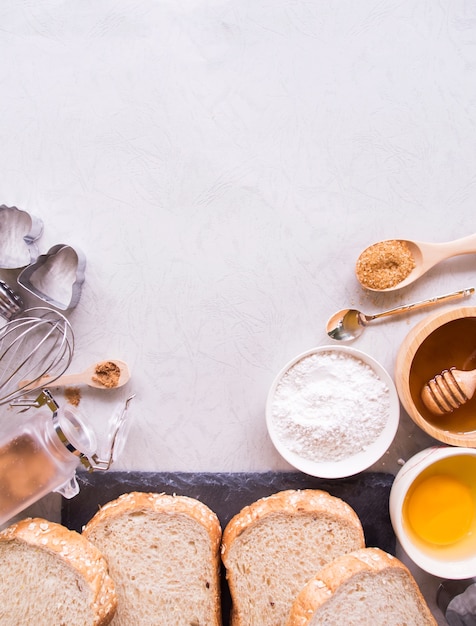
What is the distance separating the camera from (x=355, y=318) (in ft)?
5.00

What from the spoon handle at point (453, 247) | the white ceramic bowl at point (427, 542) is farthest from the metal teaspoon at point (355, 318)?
the white ceramic bowl at point (427, 542)

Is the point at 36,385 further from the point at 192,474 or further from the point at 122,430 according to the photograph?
the point at 192,474

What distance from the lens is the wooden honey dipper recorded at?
4.66ft

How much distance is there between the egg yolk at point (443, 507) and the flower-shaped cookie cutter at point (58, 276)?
3.49 ft

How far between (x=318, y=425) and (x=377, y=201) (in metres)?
0.64

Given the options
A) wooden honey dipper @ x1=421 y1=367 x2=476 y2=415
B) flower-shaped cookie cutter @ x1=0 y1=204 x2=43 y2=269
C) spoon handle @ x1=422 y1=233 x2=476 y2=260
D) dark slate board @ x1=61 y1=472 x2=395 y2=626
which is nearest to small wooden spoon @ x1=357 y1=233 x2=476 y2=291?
spoon handle @ x1=422 y1=233 x2=476 y2=260

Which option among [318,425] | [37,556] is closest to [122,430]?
[37,556]

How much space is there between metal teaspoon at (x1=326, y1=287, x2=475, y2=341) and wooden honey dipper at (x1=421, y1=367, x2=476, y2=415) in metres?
0.20

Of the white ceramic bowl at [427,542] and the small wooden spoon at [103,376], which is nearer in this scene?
the white ceramic bowl at [427,542]

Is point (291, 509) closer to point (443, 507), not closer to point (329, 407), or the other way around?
point (329, 407)

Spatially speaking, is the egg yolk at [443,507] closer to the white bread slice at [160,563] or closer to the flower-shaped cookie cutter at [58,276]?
the white bread slice at [160,563]

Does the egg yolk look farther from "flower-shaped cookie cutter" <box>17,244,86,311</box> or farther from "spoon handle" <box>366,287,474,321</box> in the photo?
"flower-shaped cookie cutter" <box>17,244,86,311</box>

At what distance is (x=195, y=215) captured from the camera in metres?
1.55

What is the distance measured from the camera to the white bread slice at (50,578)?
1329 millimetres
